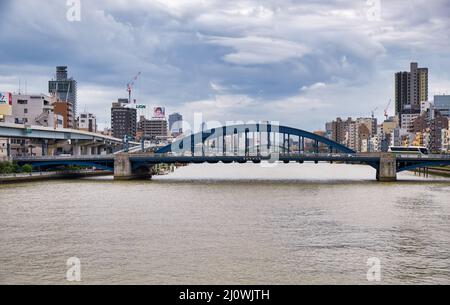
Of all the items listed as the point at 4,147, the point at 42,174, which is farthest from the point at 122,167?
the point at 4,147

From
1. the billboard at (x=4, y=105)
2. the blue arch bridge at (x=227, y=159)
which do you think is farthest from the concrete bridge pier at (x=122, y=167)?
the billboard at (x=4, y=105)

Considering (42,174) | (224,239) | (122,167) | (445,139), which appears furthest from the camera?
(445,139)

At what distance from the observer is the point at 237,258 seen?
93.7 feet

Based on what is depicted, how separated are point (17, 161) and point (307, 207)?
200ft

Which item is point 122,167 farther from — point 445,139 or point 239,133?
point 445,139

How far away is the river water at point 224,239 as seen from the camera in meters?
25.4

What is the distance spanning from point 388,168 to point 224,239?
63.6 meters

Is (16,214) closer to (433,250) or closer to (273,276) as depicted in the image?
(273,276)

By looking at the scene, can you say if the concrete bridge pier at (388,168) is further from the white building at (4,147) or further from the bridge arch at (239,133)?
the white building at (4,147)

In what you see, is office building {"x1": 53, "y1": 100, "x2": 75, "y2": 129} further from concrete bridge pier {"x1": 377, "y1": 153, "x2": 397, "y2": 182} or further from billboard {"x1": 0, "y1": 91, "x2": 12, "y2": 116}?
concrete bridge pier {"x1": 377, "y1": 153, "x2": 397, "y2": 182}

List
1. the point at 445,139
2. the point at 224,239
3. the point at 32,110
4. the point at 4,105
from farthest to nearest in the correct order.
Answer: the point at 445,139 → the point at 32,110 → the point at 4,105 → the point at 224,239

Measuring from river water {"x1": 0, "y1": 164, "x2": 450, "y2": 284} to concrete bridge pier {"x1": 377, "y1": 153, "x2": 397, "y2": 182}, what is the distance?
31.9 meters

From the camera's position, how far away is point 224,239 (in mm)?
34000

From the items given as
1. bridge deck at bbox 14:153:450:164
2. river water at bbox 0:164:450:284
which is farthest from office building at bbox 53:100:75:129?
river water at bbox 0:164:450:284
